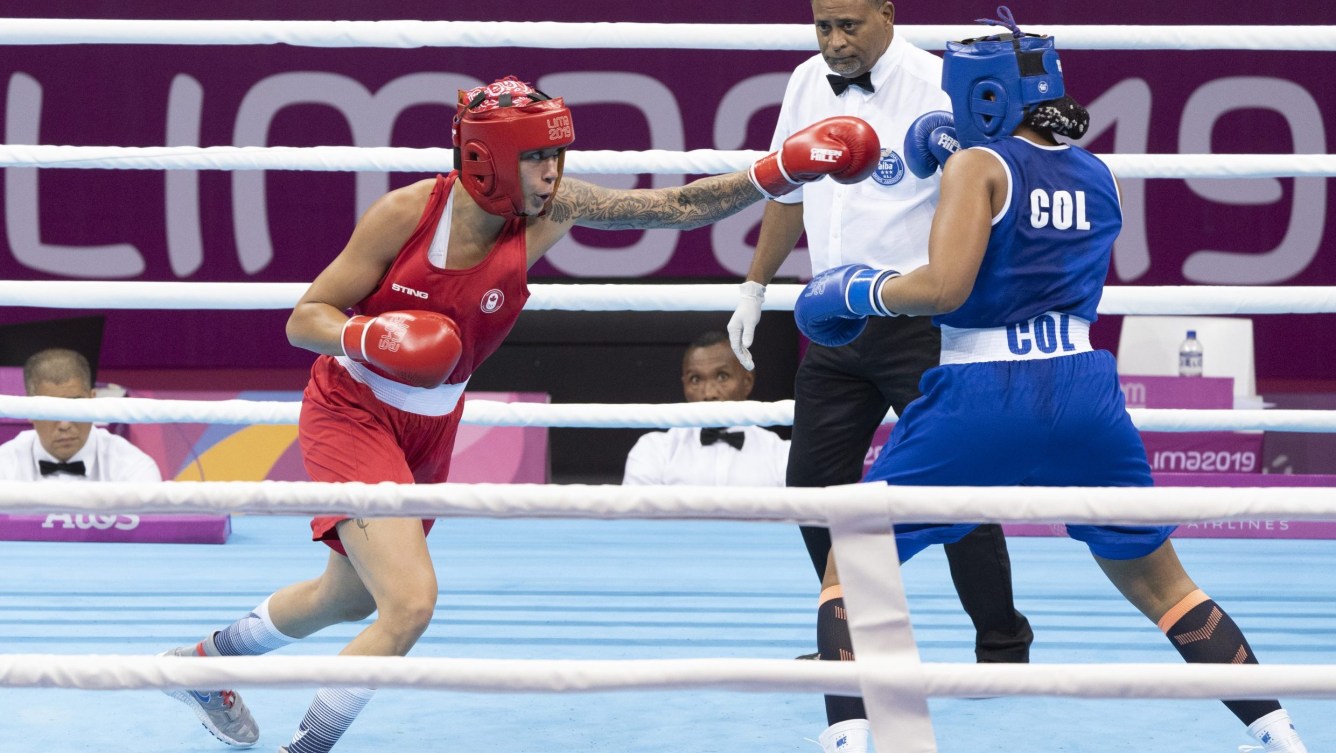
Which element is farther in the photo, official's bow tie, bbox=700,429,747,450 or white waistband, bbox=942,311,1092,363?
official's bow tie, bbox=700,429,747,450

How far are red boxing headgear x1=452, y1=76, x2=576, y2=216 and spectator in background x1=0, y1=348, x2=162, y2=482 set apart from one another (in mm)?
2339

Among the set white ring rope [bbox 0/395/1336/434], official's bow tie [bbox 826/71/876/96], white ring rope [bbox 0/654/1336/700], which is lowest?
white ring rope [bbox 0/395/1336/434]

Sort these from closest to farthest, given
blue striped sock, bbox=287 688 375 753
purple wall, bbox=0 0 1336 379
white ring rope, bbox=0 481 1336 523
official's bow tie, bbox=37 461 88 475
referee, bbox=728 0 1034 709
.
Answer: white ring rope, bbox=0 481 1336 523 → blue striped sock, bbox=287 688 375 753 → referee, bbox=728 0 1034 709 → official's bow tie, bbox=37 461 88 475 → purple wall, bbox=0 0 1336 379


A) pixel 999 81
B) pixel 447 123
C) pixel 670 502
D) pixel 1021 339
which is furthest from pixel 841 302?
pixel 447 123

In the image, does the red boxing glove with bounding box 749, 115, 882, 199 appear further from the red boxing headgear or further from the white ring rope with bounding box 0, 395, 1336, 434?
the white ring rope with bounding box 0, 395, 1336, 434

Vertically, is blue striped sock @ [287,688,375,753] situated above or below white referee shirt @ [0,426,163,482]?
above

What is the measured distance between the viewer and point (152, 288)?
340 cm

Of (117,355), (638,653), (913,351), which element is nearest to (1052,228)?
(913,351)

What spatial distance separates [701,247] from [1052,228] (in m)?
4.51

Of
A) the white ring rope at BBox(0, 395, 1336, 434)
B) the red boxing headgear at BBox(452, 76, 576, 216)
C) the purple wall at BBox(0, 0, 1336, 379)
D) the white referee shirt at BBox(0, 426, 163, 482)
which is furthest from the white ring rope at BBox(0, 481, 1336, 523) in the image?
the purple wall at BBox(0, 0, 1336, 379)

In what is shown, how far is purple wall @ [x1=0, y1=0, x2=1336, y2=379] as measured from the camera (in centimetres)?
662

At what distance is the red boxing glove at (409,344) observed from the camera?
2.23m

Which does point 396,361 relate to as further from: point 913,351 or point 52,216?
point 52,216

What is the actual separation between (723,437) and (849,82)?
1877 millimetres
